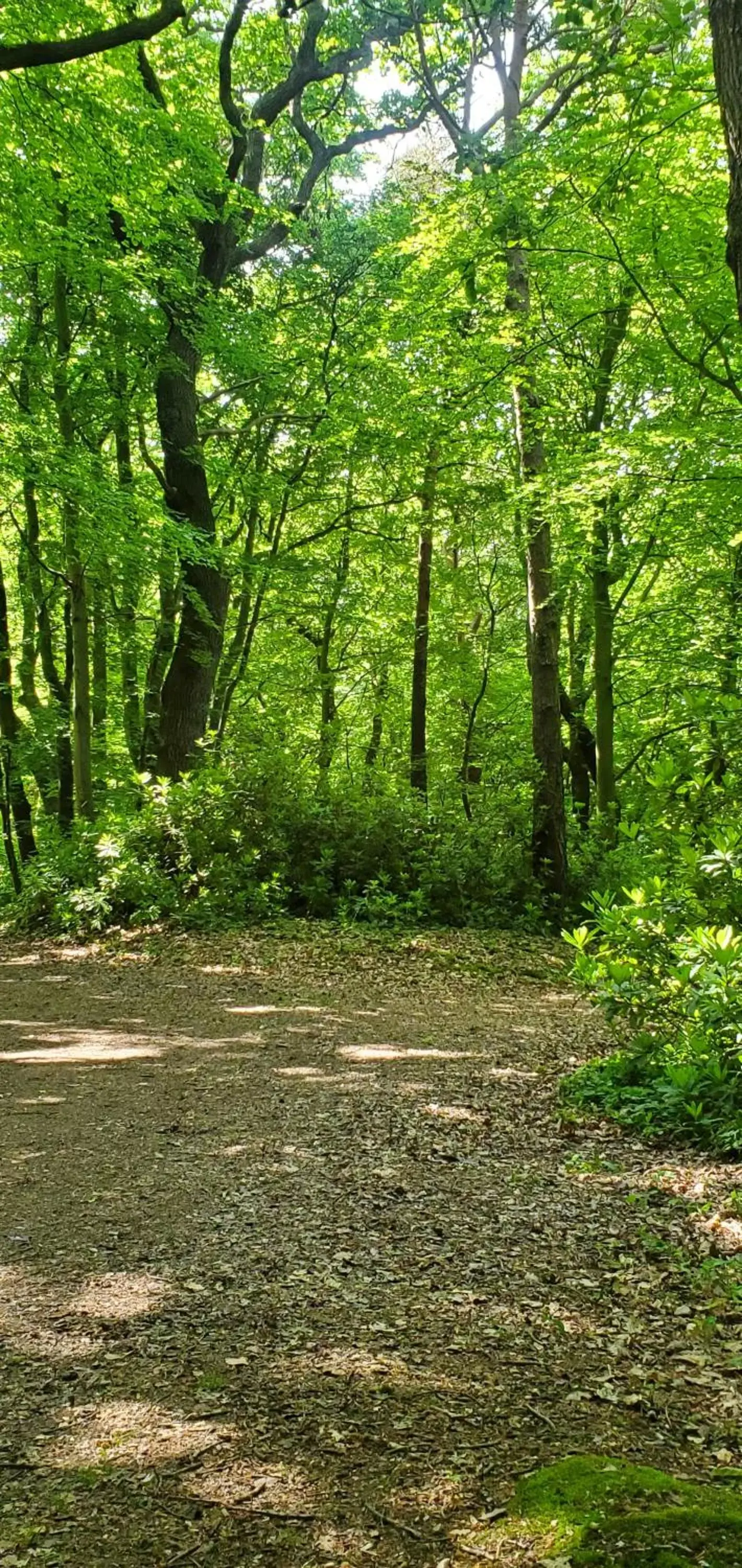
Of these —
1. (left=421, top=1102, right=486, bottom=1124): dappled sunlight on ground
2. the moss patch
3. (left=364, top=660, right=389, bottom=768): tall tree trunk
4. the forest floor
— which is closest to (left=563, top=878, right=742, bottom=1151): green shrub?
the forest floor

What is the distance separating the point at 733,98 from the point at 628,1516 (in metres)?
3.68

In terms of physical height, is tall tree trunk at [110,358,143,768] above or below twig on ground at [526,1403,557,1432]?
above

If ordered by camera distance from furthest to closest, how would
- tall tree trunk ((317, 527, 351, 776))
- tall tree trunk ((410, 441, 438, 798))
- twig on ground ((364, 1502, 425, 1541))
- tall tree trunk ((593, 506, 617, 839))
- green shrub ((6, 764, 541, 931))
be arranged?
tall tree trunk ((317, 527, 351, 776)) → tall tree trunk ((410, 441, 438, 798)) → tall tree trunk ((593, 506, 617, 839)) → green shrub ((6, 764, 541, 931)) → twig on ground ((364, 1502, 425, 1541))

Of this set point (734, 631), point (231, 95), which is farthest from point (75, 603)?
point (734, 631)

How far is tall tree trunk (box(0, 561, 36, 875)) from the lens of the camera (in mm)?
16953

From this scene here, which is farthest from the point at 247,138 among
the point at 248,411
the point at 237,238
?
the point at 248,411

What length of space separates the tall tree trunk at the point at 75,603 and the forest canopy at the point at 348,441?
0.19 feet

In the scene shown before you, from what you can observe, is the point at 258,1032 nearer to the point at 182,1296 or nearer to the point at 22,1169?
the point at 22,1169

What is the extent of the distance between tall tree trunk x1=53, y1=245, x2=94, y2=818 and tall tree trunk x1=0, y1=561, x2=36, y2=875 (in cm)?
343

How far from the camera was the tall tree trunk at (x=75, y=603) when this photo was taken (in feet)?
42.7

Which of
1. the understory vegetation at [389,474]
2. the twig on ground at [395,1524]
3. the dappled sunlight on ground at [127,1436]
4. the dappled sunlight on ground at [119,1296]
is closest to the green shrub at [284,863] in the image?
the understory vegetation at [389,474]

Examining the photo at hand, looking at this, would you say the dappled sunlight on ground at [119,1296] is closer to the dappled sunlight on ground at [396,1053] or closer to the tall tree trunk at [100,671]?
the dappled sunlight on ground at [396,1053]

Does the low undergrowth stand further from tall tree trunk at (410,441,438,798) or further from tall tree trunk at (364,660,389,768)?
tall tree trunk at (364,660,389,768)

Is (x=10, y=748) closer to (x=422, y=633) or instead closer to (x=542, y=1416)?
(x=422, y=633)
